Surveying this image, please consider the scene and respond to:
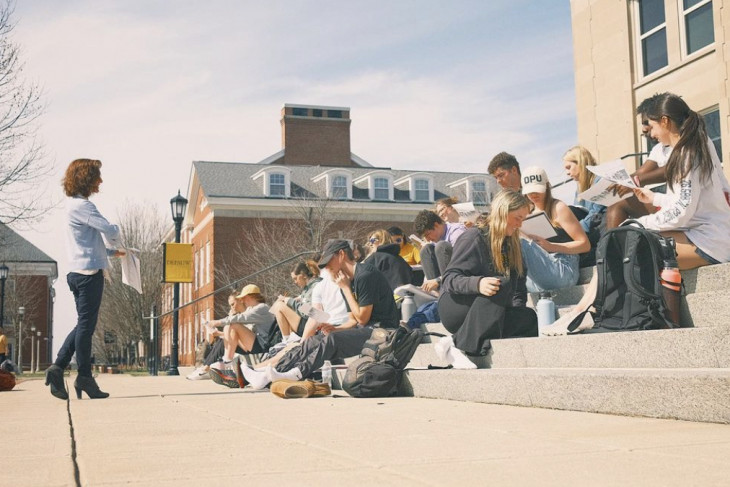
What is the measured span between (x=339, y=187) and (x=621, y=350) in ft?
139

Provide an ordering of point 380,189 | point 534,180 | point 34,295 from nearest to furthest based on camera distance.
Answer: point 534,180, point 380,189, point 34,295

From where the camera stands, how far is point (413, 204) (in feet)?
156

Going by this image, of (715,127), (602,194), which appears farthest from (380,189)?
(602,194)

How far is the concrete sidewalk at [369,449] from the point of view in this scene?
9.02 feet

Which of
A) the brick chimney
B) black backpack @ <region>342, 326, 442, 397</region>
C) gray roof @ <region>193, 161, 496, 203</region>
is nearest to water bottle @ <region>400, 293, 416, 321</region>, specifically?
black backpack @ <region>342, 326, 442, 397</region>

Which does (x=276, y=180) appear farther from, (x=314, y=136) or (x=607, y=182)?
(x=607, y=182)

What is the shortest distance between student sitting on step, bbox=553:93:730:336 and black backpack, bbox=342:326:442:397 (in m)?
2.15

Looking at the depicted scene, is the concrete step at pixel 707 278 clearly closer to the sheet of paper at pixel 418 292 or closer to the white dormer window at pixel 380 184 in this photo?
the sheet of paper at pixel 418 292

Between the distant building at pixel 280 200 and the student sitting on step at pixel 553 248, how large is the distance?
3353 cm

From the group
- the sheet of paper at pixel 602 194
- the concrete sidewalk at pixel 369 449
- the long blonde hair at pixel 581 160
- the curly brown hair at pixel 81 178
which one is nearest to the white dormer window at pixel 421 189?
the long blonde hair at pixel 581 160

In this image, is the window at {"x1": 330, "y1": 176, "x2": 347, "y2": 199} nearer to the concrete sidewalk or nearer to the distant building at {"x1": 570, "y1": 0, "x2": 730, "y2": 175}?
the distant building at {"x1": 570, "y1": 0, "x2": 730, "y2": 175}

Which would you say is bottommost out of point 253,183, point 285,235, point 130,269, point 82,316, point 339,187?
point 82,316

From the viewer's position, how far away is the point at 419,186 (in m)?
49.7

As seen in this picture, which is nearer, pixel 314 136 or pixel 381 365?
pixel 381 365
